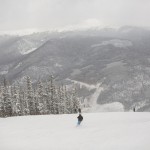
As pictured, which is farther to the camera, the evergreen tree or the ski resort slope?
the evergreen tree

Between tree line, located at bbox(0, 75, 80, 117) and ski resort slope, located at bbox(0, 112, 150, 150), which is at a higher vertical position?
tree line, located at bbox(0, 75, 80, 117)

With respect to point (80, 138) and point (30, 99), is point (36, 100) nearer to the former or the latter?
point (30, 99)

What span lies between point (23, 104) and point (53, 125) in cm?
5508

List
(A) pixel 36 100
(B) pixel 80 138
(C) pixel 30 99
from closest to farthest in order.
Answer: (B) pixel 80 138, (C) pixel 30 99, (A) pixel 36 100

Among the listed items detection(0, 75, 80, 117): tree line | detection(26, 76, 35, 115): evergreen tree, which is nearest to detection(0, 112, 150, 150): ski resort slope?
detection(0, 75, 80, 117): tree line


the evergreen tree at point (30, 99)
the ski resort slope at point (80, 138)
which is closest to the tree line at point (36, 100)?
the evergreen tree at point (30, 99)

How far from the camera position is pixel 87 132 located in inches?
1777

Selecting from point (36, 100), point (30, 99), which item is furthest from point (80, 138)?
point (36, 100)

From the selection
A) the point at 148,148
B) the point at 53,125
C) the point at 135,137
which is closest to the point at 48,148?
the point at 135,137

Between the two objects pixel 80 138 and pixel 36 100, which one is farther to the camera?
pixel 36 100

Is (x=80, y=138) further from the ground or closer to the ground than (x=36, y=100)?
closer to the ground

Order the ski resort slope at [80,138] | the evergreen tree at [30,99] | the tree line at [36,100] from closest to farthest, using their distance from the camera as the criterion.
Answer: the ski resort slope at [80,138] < the tree line at [36,100] < the evergreen tree at [30,99]

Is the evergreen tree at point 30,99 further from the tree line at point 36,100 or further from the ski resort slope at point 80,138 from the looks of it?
A: the ski resort slope at point 80,138

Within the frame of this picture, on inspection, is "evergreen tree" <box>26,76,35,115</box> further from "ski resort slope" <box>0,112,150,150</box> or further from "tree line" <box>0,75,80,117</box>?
"ski resort slope" <box>0,112,150,150</box>
